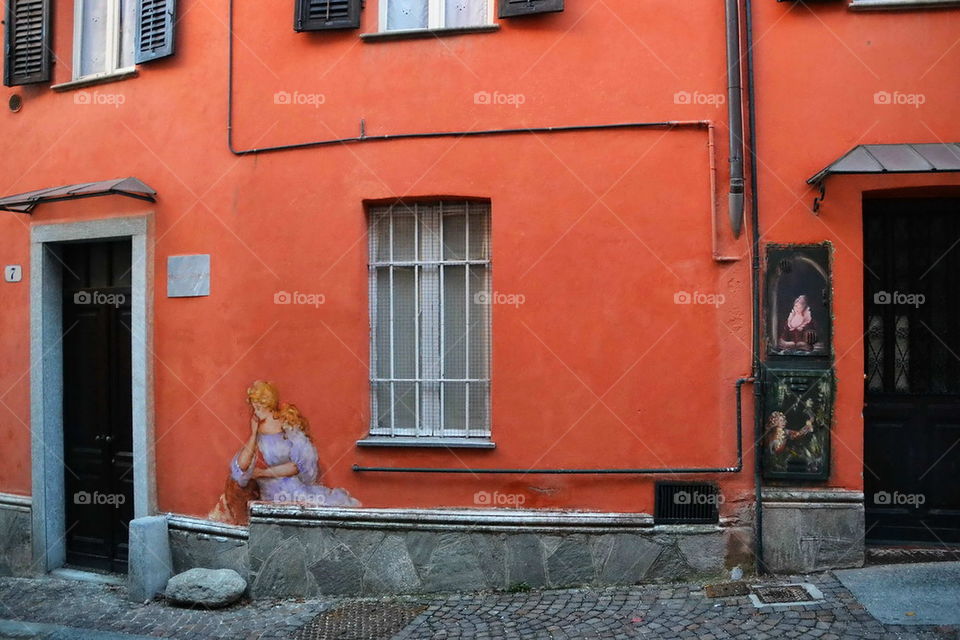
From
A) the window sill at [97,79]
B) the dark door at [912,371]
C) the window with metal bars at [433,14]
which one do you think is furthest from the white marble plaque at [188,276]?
the dark door at [912,371]

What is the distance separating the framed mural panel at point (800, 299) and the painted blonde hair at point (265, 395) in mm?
4053

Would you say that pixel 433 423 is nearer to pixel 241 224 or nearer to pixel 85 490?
pixel 241 224

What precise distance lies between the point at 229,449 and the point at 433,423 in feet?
6.08

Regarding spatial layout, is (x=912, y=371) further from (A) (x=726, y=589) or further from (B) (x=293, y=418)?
(B) (x=293, y=418)

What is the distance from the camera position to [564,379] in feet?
20.6

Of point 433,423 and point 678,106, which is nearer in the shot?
point 678,106

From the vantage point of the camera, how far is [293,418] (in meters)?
6.75

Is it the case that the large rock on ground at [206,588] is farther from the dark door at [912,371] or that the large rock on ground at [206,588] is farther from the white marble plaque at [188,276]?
the dark door at [912,371]

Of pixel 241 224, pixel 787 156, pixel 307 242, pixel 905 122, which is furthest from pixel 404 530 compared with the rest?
pixel 905 122

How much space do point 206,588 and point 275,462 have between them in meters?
1.13

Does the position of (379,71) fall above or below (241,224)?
above

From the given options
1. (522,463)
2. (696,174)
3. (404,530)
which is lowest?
(404,530)

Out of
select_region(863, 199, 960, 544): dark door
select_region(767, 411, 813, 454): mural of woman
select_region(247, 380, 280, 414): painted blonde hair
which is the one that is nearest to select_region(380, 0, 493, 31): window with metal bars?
select_region(247, 380, 280, 414): painted blonde hair

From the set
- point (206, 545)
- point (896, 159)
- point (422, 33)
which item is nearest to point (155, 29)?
point (422, 33)
